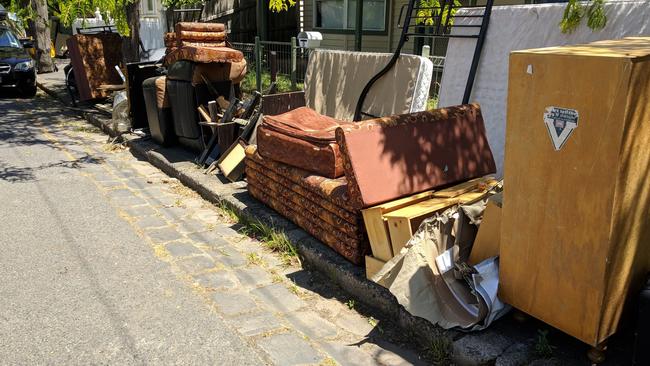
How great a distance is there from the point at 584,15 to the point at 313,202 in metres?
2.58

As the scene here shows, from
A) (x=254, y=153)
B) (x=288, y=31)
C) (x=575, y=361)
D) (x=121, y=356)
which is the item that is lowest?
(x=121, y=356)

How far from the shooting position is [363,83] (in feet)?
19.3

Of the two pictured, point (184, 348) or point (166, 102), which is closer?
point (184, 348)

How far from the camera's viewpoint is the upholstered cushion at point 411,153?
361 centimetres

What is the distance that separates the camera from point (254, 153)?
17.4ft

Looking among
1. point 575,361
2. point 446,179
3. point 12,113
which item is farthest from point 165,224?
point 12,113

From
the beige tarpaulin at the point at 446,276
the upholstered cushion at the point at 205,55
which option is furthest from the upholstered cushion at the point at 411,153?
the upholstered cushion at the point at 205,55

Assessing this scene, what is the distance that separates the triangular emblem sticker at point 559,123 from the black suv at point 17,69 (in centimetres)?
1432

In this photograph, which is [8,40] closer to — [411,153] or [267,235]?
[267,235]

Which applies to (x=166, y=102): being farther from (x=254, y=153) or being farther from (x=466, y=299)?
(x=466, y=299)

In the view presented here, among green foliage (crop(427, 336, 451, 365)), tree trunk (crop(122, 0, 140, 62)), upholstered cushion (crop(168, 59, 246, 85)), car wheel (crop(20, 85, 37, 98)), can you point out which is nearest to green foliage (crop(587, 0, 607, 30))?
green foliage (crop(427, 336, 451, 365))

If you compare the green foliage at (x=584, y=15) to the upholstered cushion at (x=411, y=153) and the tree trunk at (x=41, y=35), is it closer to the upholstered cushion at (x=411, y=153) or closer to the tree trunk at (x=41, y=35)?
the upholstered cushion at (x=411, y=153)

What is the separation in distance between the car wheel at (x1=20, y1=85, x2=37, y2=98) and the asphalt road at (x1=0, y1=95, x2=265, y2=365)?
897 cm

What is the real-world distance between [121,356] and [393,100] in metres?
3.45
